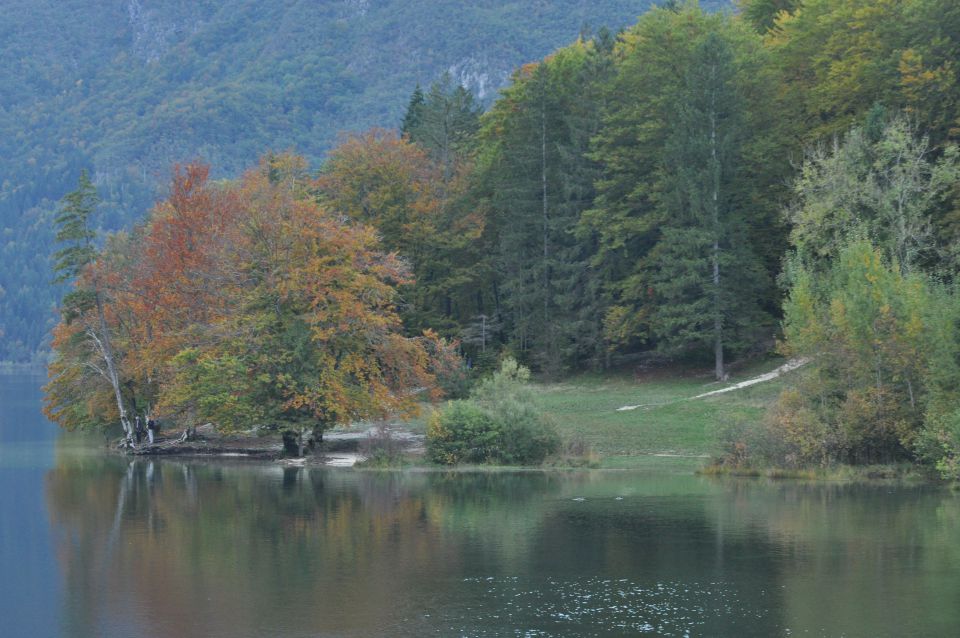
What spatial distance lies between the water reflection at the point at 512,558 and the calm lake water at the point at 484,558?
87mm

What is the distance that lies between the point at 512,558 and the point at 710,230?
130 feet

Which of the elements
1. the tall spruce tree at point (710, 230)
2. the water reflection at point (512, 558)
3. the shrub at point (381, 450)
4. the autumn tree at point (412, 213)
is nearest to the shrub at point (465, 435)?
the shrub at point (381, 450)

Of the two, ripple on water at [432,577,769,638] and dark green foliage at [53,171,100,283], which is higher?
dark green foliage at [53,171,100,283]

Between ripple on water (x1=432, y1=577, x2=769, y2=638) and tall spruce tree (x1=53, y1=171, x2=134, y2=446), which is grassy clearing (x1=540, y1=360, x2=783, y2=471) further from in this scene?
tall spruce tree (x1=53, y1=171, x2=134, y2=446)

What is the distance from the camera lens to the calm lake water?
2438 centimetres

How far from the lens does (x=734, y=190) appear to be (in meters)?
68.2

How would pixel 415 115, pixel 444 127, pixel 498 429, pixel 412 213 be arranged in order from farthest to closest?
pixel 415 115
pixel 444 127
pixel 412 213
pixel 498 429

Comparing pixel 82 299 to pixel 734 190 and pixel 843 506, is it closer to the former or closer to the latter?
pixel 734 190

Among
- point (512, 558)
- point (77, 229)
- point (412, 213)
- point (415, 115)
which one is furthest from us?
point (415, 115)

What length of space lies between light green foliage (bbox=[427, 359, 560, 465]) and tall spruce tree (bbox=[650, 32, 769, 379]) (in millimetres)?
18879

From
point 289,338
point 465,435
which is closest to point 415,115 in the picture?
point 289,338

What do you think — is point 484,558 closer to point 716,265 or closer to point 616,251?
point 716,265

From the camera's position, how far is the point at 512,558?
100ft

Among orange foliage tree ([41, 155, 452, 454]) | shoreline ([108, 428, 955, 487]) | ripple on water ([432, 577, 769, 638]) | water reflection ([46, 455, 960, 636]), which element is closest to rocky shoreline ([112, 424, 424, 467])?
shoreline ([108, 428, 955, 487])
